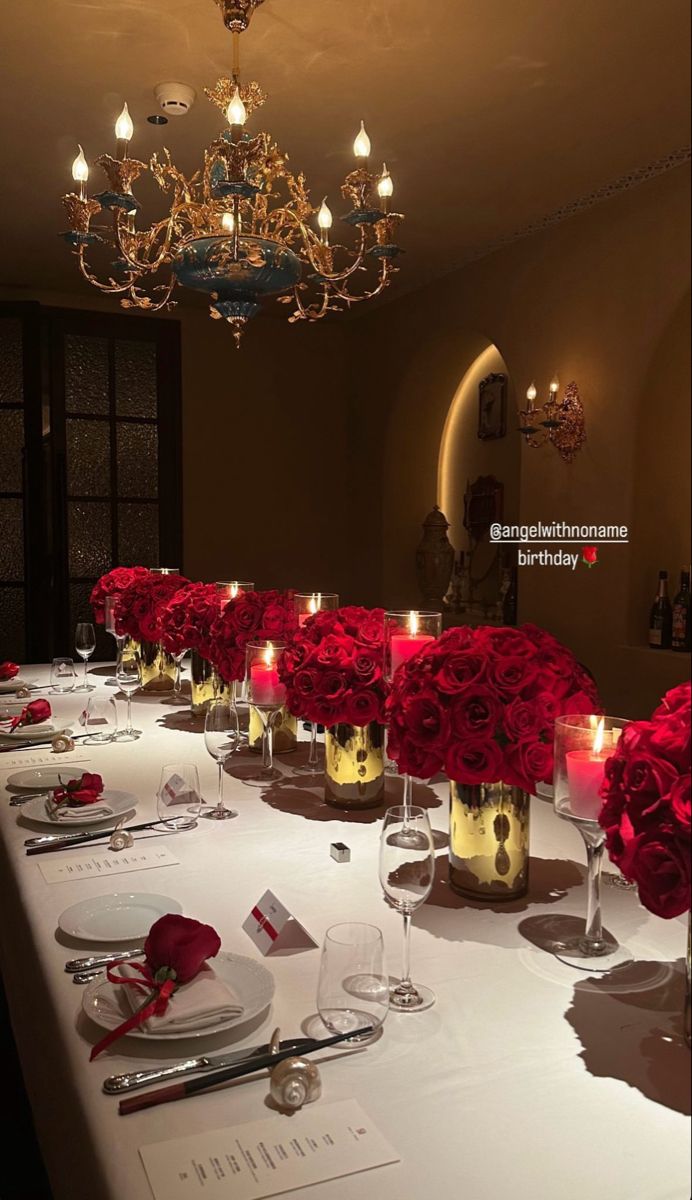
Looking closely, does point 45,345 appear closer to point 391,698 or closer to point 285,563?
point 285,563

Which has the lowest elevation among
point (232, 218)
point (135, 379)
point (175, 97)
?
point (232, 218)

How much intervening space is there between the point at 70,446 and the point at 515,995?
451 centimetres

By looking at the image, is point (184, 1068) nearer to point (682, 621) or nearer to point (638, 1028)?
point (638, 1028)

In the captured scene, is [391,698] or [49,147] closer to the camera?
[391,698]

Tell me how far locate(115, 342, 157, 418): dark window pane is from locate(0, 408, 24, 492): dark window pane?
1.69ft

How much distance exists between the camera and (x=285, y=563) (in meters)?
6.27

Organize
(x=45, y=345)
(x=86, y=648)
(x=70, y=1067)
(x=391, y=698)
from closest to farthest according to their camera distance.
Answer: (x=70, y=1067), (x=391, y=698), (x=86, y=648), (x=45, y=345)

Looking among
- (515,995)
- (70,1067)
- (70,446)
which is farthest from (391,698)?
(70,446)

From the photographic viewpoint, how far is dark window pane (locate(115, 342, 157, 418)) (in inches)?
195

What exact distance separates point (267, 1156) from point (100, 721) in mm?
1451

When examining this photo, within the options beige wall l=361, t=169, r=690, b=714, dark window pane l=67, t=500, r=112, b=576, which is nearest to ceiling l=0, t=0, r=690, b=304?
beige wall l=361, t=169, r=690, b=714

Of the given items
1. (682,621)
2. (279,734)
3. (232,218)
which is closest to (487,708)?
(279,734)

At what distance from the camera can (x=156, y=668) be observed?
2.61 meters

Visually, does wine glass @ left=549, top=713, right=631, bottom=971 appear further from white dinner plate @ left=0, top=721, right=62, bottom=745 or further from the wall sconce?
the wall sconce
